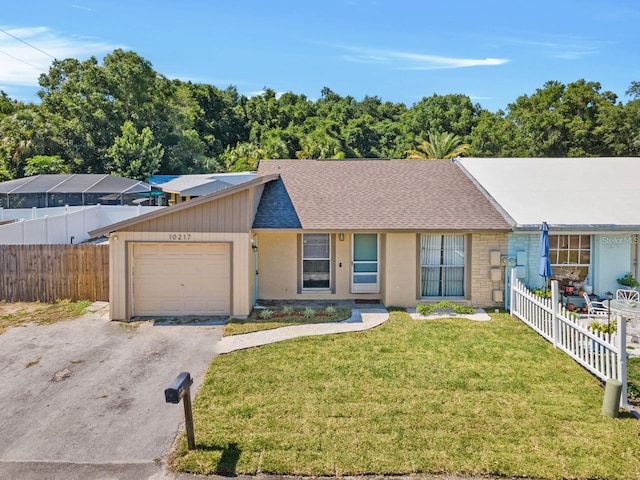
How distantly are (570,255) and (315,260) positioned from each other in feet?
23.9

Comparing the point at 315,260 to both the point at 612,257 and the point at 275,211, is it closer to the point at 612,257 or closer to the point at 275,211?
the point at 275,211

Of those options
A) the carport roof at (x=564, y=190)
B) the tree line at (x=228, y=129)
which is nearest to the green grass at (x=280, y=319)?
the carport roof at (x=564, y=190)

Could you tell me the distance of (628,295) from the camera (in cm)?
1260

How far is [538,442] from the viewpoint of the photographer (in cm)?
596

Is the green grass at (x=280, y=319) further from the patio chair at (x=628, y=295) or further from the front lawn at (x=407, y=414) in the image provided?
the patio chair at (x=628, y=295)

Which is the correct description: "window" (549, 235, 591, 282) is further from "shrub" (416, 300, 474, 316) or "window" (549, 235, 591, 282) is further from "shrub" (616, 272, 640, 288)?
"shrub" (416, 300, 474, 316)

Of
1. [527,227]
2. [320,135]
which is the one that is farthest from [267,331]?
[320,135]

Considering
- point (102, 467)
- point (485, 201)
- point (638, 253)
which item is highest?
point (485, 201)

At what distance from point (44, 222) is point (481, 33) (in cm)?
1980

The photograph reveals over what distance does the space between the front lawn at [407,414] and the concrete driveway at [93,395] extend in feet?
2.18

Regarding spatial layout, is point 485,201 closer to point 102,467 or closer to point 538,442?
point 538,442

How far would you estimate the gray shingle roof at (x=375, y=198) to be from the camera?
42.8ft

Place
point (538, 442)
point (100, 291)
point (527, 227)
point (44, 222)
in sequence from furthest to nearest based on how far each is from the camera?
point (44, 222) → point (100, 291) → point (527, 227) → point (538, 442)

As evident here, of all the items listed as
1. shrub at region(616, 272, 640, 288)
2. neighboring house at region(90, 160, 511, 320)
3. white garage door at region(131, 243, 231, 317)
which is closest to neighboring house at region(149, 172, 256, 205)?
neighboring house at region(90, 160, 511, 320)
